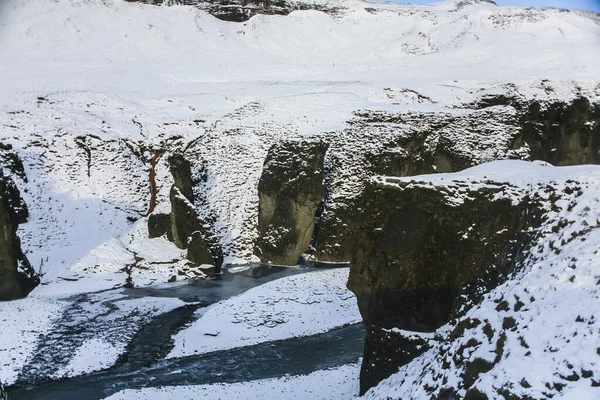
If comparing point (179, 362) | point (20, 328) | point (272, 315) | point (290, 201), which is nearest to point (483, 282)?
point (179, 362)

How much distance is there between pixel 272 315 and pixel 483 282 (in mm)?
12837

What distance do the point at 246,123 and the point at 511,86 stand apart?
863 inches

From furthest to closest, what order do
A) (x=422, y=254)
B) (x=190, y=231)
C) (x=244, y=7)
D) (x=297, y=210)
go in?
(x=244, y=7) → (x=297, y=210) → (x=190, y=231) → (x=422, y=254)

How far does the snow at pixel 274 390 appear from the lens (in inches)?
645

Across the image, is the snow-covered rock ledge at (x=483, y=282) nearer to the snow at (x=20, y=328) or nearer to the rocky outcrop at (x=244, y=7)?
the snow at (x=20, y=328)

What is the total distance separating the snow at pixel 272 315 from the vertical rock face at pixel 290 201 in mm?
4500

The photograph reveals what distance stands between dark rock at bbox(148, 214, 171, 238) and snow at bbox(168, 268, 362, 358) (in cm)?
913

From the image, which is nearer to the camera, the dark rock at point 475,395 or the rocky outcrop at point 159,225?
the dark rock at point 475,395

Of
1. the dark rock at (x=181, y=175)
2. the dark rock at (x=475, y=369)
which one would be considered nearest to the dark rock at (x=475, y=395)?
the dark rock at (x=475, y=369)

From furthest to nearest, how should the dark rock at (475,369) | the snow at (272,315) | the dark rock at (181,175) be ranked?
1. the dark rock at (181,175)
2. the snow at (272,315)
3. the dark rock at (475,369)

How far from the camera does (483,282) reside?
1231 cm

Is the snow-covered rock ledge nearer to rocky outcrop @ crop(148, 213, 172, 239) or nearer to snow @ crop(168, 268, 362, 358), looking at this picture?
snow @ crop(168, 268, 362, 358)

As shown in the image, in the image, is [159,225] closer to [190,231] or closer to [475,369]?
[190,231]

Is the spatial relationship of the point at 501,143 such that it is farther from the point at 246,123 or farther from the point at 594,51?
the point at 594,51
